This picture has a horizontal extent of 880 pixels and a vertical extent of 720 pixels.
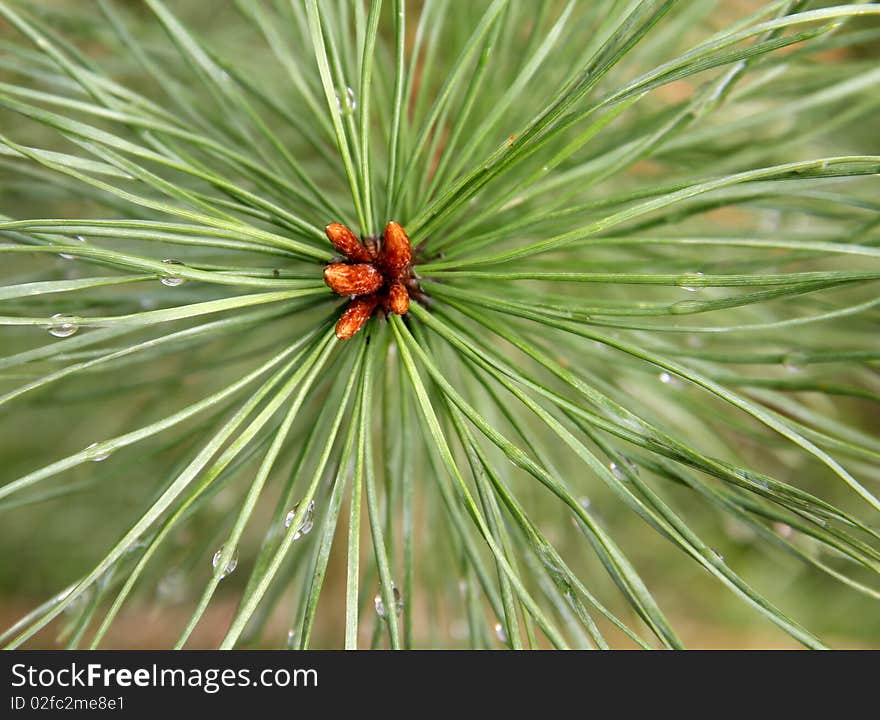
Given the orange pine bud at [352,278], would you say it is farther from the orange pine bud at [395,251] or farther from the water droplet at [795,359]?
the water droplet at [795,359]

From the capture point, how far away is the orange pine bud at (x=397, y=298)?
425 mm

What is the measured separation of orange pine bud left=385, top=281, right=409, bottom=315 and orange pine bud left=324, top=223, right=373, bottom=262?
0.02 meters

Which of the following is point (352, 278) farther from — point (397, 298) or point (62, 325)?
point (62, 325)

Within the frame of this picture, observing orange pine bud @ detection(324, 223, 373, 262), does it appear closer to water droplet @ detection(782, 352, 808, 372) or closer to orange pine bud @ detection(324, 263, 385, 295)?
orange pine bud @ detection(324, 263, 385, 295)

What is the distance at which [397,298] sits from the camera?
43cm

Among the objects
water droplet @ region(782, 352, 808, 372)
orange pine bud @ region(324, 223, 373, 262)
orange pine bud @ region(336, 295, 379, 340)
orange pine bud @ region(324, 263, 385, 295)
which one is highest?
orange pine bud @ region(324, 223, 373, 262)

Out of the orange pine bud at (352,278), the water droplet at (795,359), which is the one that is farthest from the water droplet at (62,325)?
the water droplet at (795,359)

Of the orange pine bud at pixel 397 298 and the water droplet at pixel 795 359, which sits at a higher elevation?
the orange pine bud at pixel 397 298

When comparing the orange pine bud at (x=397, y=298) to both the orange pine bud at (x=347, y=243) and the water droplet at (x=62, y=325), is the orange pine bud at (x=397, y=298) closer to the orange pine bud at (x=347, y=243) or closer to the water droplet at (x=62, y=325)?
the orange pine bud at (x=347, y=243)

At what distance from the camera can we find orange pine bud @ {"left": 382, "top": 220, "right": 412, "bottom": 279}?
0.42 meters

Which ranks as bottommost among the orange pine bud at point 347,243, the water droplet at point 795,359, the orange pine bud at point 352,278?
the water droplet at point 795,359

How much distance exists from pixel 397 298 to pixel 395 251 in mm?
28

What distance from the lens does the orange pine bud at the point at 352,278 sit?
1.35ft

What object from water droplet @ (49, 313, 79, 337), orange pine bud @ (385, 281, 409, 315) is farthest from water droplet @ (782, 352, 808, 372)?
water droplet @ (49, 313, 79, 337)
